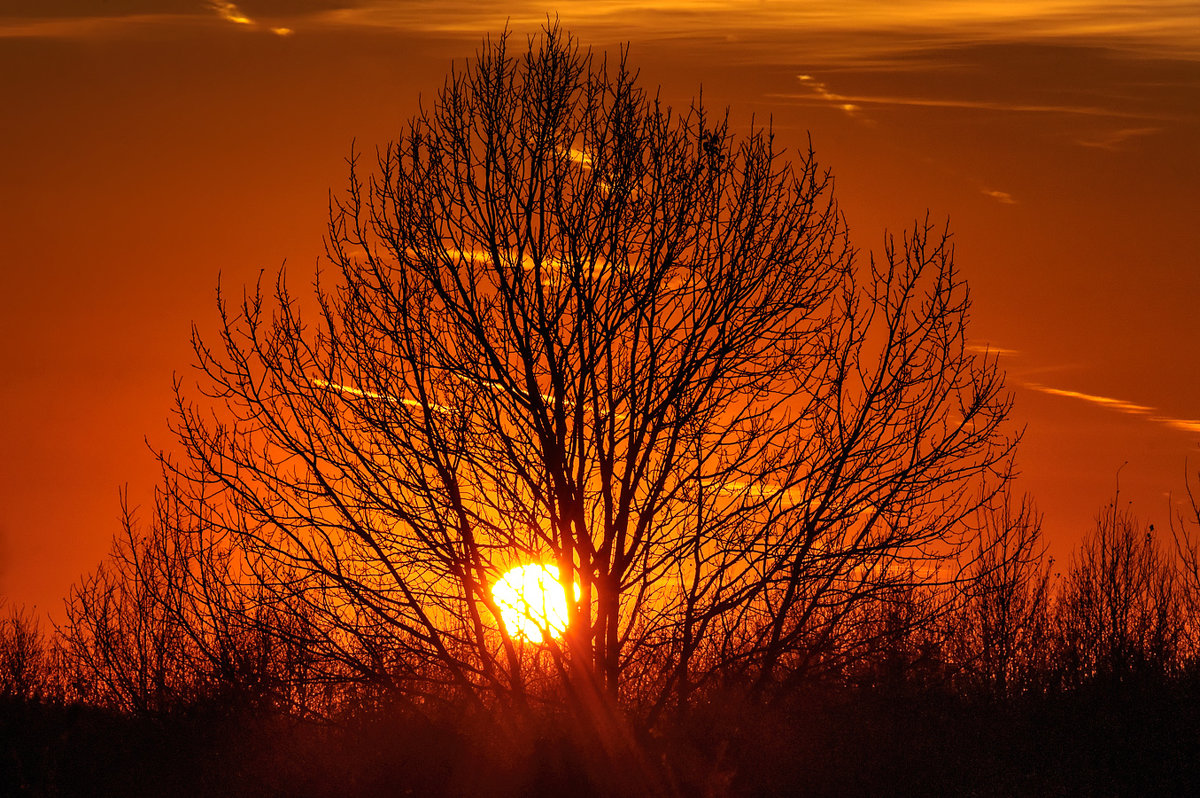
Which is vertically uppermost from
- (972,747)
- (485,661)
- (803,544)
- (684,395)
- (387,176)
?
(387,176)

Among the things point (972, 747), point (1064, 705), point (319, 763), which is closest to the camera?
point (319, 763)

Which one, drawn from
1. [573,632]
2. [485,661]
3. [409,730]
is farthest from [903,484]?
[409,730]

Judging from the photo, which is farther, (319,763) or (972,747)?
(972,747)

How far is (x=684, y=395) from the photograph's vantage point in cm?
1109

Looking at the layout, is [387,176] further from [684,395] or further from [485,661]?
[485,661]

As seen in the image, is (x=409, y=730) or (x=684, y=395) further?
(x=409, y=730)

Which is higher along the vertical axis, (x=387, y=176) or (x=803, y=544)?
(x=387, y=176)

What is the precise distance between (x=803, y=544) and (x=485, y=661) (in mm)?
3395

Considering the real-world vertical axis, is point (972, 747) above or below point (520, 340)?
below

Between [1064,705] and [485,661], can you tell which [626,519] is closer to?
[485,661]

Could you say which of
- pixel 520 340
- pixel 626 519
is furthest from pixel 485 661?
pixel 520 340

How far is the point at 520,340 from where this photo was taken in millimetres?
10750

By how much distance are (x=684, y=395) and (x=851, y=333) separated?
188 cm

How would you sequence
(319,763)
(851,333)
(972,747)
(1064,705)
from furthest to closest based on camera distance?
(1064,705) < (972,747) < (319,763) < (851,333)
